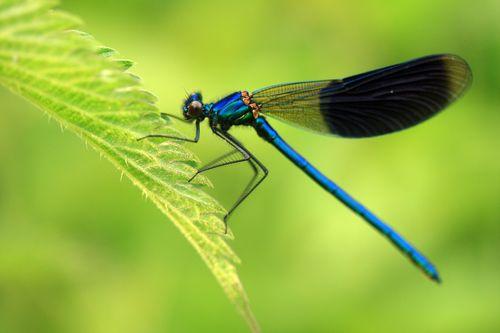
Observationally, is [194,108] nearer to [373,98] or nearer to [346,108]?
[346,108]

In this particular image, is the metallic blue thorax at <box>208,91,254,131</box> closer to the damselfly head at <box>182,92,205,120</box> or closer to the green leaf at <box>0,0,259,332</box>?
the damselfly head at <box>182,92,205,120</box>

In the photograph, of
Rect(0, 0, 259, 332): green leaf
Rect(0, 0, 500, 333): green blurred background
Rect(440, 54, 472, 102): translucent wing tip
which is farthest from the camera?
Rect(0, 0, 500, 333): green blurred background

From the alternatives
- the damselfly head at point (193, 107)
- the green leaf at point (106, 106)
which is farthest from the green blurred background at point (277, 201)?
the green leaf at point (106, 106)

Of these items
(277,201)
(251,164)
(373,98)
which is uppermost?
(373,98)

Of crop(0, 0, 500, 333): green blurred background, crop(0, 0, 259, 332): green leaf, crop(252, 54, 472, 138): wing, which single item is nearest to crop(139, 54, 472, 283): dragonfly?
crop(252, 54, 472, 138): wing

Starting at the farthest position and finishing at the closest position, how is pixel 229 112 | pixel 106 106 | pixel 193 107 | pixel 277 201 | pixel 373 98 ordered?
pixel 277 201, pixel 373 98, pixel 229 112, pixel 193 107, pixel 106 106

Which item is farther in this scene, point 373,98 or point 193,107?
point 373,98

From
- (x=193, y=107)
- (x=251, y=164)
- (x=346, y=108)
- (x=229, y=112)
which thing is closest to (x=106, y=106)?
(x=193, y=107)

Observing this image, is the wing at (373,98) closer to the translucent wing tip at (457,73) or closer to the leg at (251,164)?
the translucent wing tip at (457,73)

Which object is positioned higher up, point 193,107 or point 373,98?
point 373,98
